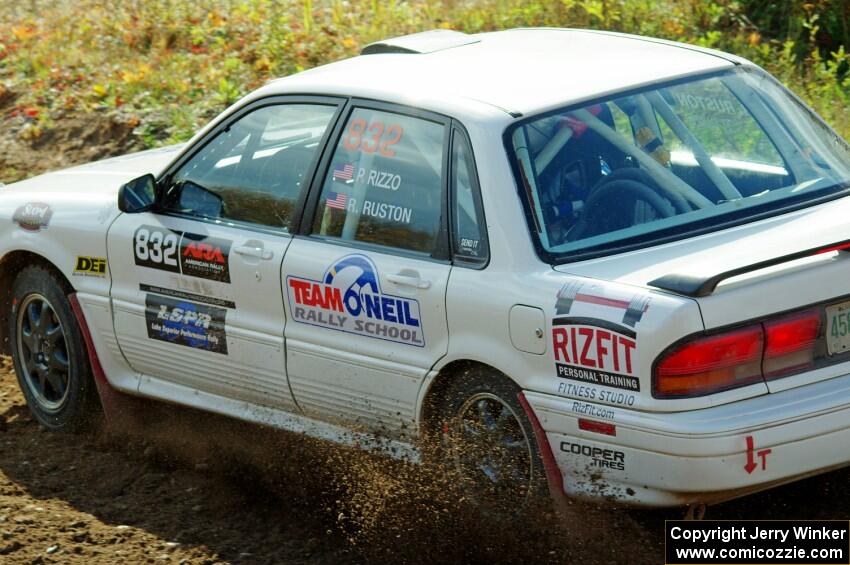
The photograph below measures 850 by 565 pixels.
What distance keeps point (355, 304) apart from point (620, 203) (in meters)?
1.02

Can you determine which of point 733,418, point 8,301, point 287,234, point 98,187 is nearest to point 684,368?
point 733,418

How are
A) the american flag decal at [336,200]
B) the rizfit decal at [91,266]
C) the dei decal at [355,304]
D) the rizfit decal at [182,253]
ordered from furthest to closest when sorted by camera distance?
the rizfit decal at [91,266]
the rizfit decal at [182,253]
the american flag decal at [336,200]
the dei decal at [355,304]

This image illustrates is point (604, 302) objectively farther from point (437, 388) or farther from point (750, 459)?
point (437, 388)

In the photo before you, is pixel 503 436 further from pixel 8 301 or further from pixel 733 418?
pixel 8 301

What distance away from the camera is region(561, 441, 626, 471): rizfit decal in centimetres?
413

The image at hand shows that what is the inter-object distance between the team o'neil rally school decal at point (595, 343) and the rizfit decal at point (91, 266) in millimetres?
2425

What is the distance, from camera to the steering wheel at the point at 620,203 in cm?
447

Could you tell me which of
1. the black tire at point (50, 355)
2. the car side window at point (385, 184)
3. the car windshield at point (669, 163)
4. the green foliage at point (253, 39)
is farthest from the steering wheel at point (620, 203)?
the green foliage at point (253, 39)

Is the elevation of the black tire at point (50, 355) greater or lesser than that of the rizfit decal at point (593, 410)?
lesser

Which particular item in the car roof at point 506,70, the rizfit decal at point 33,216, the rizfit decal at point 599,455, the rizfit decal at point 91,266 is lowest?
the rizfit decal at point 599,455

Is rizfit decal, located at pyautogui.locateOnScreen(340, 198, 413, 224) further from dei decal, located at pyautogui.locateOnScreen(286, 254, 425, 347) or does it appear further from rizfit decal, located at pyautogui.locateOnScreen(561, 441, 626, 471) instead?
rizfit decal, located at pyautogui.locateOnScreen(561, 441, 626, 471)

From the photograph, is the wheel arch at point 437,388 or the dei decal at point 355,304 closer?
the wheel arch at point 437,388

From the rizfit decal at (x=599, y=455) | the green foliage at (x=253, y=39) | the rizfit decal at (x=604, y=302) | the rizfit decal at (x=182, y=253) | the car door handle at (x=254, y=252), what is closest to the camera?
the rizfit decal at (x=604, y=302)

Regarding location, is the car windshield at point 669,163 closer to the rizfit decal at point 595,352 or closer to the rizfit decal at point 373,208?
the rizfit decal at point 595,352
